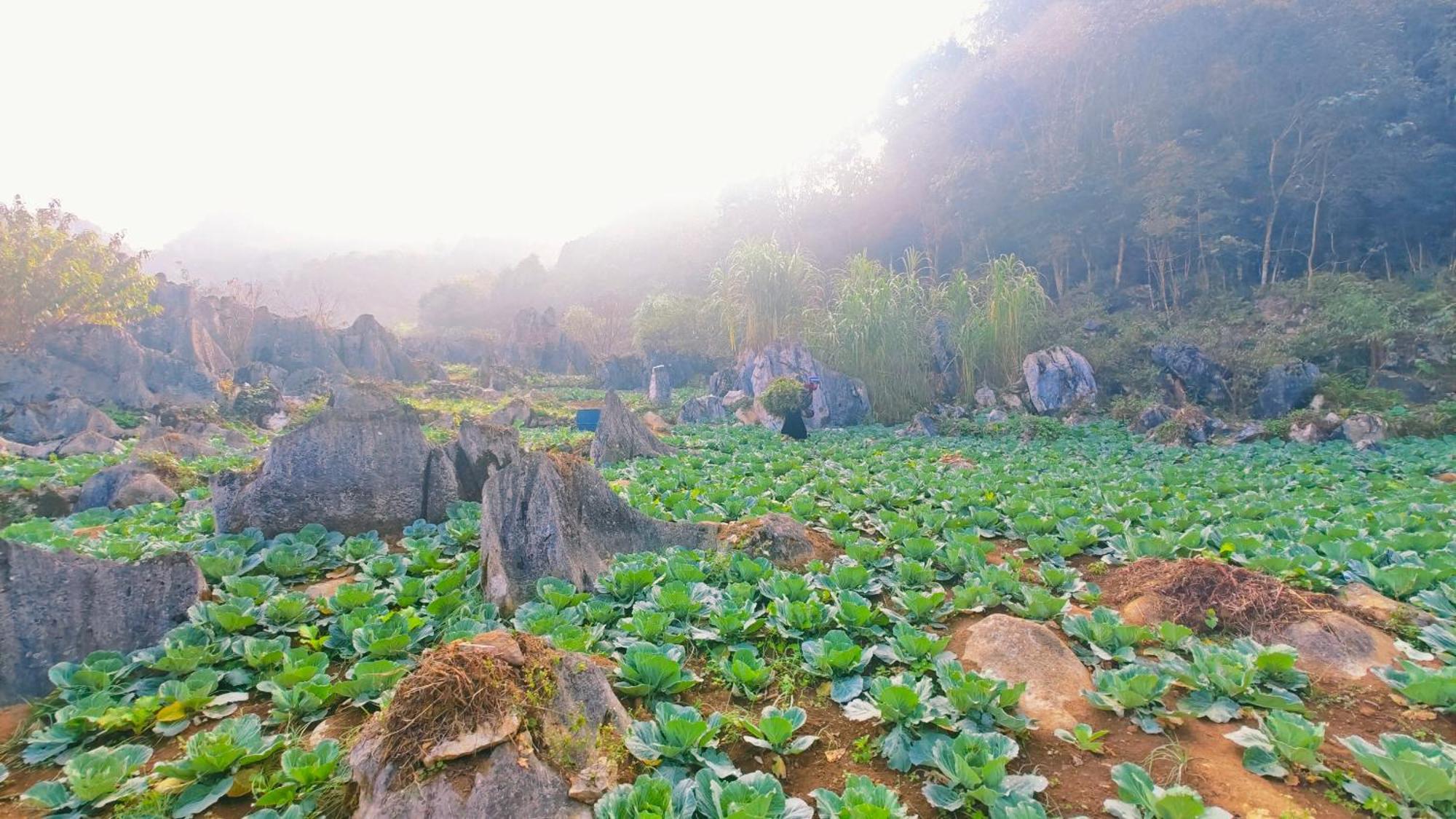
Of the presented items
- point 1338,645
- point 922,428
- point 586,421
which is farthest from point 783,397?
point 1338,645

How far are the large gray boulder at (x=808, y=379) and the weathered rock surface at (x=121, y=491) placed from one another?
1028 cm

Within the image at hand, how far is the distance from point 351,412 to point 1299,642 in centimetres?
649

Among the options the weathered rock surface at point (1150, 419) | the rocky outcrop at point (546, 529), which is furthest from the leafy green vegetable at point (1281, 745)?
the weathered rock surface at point (1150, 419)

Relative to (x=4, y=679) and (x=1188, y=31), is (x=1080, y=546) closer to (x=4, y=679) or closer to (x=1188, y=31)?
(x=4, y=679)

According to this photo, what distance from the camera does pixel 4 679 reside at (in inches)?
106

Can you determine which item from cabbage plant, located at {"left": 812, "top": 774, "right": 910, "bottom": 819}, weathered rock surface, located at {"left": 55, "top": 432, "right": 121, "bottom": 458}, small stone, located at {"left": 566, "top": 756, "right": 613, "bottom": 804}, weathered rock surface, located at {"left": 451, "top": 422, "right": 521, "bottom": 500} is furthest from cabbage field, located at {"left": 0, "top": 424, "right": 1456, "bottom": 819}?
weathered rock surface, located at {"left": 55, "top": 432, "right": 121, "bottom": 458}

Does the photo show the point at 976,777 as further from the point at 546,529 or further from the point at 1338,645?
the point at 546,529

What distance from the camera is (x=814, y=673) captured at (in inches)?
115

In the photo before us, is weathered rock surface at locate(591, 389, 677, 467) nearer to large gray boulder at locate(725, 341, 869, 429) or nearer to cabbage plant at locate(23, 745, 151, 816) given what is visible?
large gray boulder at locate(725, 341, 869, 429)

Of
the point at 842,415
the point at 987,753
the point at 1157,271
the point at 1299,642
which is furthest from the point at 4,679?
the point at 1157,271

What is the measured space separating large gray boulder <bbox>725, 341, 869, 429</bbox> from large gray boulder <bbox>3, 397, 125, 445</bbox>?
14.5 m

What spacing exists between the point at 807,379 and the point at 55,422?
1749 centimetres

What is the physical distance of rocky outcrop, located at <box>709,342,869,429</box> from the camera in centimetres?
1505

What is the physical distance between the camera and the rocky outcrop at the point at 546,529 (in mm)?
3834
